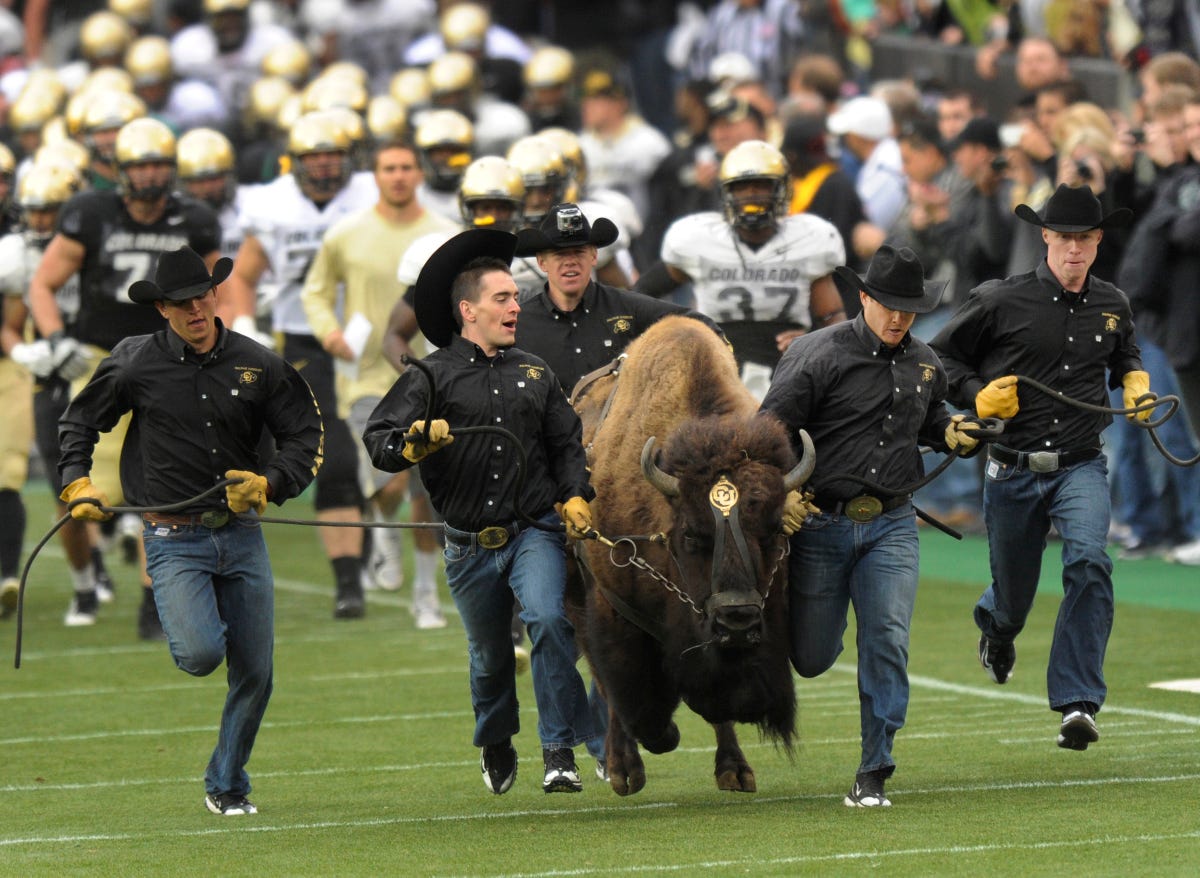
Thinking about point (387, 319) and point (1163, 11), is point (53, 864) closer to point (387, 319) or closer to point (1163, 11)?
point (387, 319)

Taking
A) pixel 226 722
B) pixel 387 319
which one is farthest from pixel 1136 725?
pixel 387 319

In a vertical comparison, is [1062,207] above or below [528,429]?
above

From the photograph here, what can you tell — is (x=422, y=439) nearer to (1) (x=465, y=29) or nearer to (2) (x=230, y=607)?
(2) (x=230, y=607)

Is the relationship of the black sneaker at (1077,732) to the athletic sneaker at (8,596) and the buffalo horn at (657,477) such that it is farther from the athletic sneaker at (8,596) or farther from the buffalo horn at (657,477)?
the athletic sneaker at (8,596)

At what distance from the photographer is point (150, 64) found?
23.8m

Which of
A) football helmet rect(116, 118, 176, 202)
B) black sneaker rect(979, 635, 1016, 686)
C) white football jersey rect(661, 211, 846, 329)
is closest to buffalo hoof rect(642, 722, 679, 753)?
black sneaker rect(979, 635, 1016, 686)

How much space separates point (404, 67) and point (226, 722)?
16.1 m

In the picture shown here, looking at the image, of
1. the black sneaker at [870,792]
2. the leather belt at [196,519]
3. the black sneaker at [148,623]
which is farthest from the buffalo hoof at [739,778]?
the black sneaker at [148,623]

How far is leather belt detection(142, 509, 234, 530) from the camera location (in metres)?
9.74

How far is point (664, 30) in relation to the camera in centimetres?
2755

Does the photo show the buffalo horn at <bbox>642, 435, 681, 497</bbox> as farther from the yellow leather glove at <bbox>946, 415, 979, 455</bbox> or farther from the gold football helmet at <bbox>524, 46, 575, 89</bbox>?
the gold football helmet at <bbox>524, 46, 575, 89</bbox>

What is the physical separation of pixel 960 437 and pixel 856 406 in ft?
1.38

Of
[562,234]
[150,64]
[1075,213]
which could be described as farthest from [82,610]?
[150,64]

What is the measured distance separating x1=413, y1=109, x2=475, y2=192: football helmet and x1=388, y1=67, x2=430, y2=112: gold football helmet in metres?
5.60
